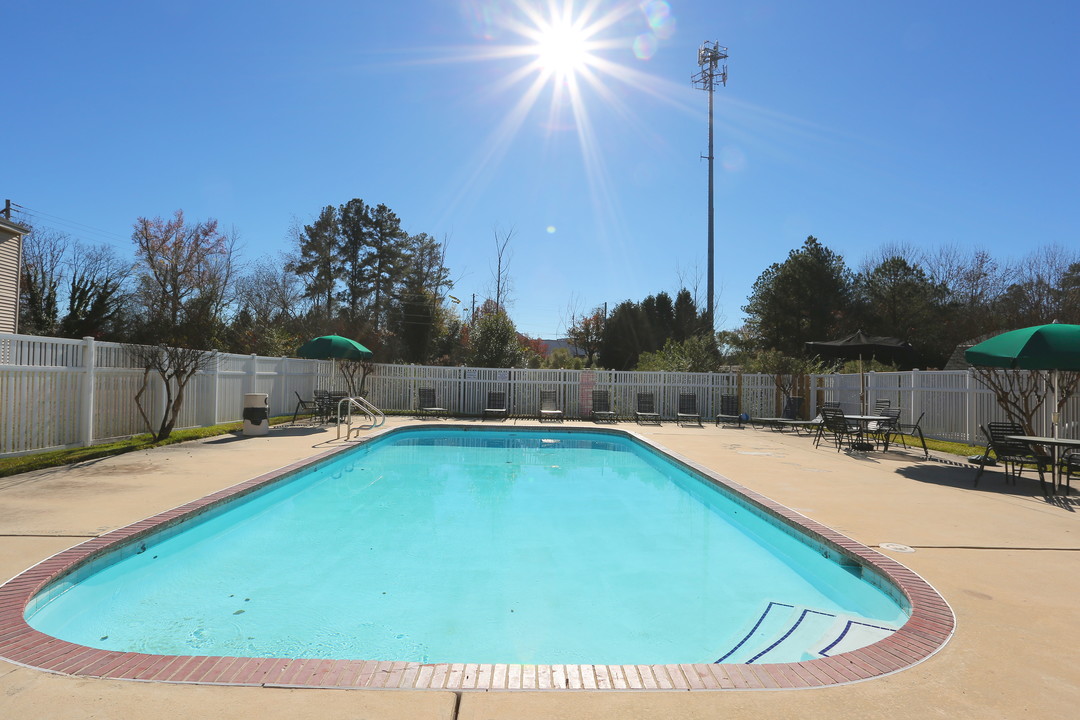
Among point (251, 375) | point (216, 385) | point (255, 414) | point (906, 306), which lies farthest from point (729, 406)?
point (906, 306)

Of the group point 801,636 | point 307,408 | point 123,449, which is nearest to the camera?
point 801,636

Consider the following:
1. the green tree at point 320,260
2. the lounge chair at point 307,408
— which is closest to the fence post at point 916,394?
the lounge chair at point 307,408

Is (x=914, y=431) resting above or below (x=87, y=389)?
below

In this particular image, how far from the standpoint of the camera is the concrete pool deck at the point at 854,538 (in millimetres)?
2121

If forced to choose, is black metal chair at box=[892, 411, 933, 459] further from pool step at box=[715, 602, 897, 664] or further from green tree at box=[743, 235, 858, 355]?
green tree at box=[743, 235, 858, 355]

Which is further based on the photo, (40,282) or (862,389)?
(40,282)

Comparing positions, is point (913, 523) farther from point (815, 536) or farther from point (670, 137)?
point (670, 137)

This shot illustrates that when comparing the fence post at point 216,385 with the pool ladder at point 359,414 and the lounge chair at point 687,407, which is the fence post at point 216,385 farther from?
the lounge chair at point 687,407

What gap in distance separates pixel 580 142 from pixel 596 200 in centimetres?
349

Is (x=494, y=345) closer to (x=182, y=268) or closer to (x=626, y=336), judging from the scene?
(x=626, y=336)

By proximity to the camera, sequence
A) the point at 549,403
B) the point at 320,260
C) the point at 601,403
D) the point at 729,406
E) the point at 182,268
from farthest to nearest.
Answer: the point at 320,260
the point at 182,268
the point at 729,406
the point at 601,403
the point at 549,403

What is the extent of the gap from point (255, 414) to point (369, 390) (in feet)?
20.9

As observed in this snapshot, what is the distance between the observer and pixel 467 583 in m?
4.42

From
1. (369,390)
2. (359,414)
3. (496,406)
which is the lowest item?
(359,414)
